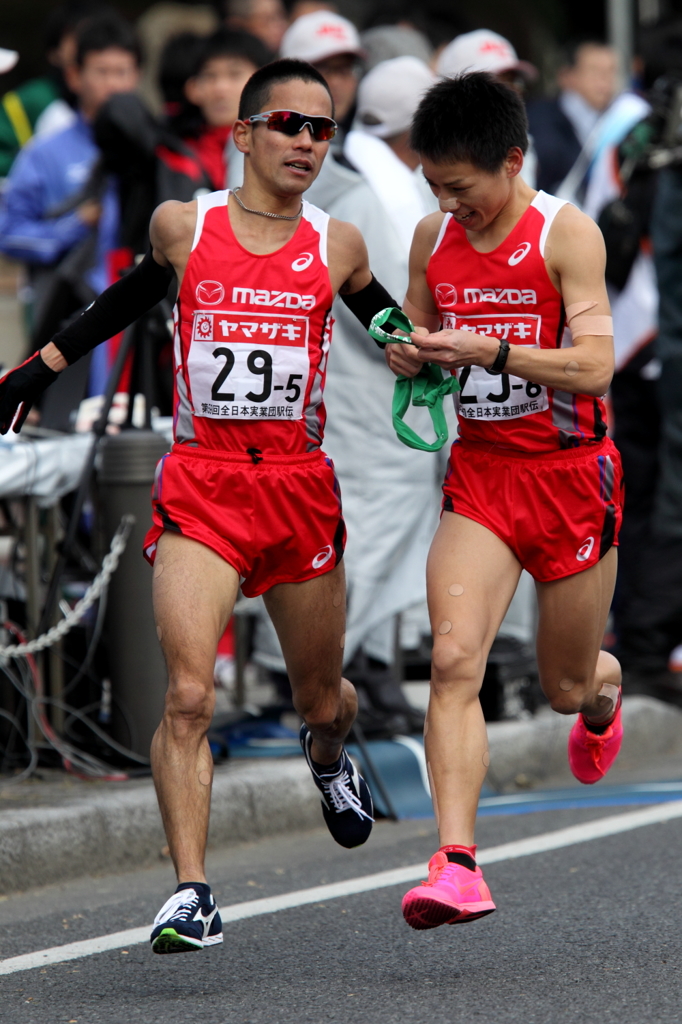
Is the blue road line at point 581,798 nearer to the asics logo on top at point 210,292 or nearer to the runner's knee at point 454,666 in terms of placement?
the runner's knee at point 454,666

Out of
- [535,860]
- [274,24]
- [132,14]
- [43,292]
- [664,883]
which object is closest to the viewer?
[664,883]

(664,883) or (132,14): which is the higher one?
(132,14)

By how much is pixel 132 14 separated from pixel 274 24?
373 centimetres

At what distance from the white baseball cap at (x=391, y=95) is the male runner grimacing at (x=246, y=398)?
2914mm

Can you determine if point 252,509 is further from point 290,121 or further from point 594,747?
point 594,747

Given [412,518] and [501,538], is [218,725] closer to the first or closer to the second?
[412,518]

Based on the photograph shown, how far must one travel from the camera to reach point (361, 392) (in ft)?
24.2

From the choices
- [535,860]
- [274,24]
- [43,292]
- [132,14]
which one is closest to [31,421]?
[43,292]

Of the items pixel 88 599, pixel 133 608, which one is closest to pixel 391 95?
pixel 133 608

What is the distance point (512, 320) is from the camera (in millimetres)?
4781

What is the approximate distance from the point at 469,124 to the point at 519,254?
0.37 m

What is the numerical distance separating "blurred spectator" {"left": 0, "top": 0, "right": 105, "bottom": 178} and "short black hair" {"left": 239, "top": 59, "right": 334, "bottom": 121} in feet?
17.5

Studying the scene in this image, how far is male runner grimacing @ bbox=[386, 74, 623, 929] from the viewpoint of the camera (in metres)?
4.59

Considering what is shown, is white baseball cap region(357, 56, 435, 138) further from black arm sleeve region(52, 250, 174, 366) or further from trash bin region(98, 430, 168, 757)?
black arm sleeve region(52, 250, 174, 366)
